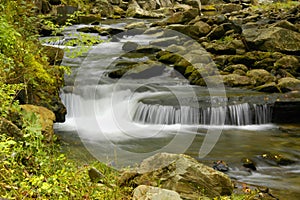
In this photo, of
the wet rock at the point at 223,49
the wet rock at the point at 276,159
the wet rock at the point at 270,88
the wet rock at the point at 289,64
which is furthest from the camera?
the wet rock at the point at 223,49

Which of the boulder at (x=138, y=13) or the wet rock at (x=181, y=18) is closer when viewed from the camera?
the wet rock at (x=181, y=18)

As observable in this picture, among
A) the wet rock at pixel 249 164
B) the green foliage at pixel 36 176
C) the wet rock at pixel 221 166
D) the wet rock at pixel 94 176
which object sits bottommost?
the wet rock at pixel 249 164

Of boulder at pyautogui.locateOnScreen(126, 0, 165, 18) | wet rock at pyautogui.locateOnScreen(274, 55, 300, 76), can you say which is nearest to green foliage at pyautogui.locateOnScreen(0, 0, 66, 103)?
wet rock at pyautogui.locateOnScreen(274, 55, 300, 76)

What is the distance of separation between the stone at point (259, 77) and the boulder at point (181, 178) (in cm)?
731

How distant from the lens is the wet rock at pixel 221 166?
6050 mm

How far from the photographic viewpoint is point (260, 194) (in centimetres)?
505

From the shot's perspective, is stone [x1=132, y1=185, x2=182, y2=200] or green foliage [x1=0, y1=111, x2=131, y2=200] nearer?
green foliage [x1=0, y1=111, x2=131, y2=200]

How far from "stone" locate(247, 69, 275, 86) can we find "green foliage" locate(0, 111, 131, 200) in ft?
27.1

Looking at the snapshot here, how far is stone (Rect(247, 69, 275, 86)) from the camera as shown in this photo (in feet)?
36.2

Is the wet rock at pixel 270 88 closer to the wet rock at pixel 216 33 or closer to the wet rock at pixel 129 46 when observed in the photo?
the wet rock at pixel 216 33

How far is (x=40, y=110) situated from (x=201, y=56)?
827 cm

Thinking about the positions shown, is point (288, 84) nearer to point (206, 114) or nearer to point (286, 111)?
point (286, 111)

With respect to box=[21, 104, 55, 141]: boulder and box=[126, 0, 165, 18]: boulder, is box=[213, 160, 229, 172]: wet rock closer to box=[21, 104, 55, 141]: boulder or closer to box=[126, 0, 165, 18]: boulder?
box=[21, 104, 55, 141]: boulder

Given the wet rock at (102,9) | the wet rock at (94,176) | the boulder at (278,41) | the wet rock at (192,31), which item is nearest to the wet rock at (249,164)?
the wet rock at (94,176)
